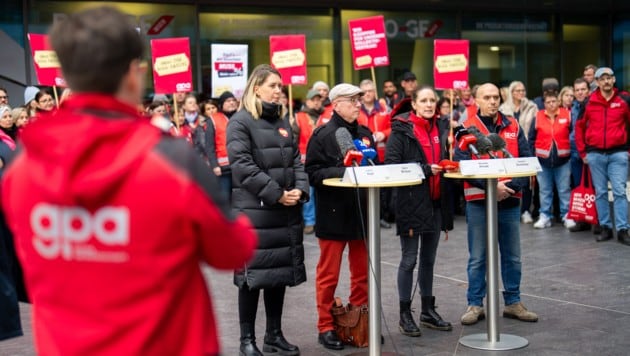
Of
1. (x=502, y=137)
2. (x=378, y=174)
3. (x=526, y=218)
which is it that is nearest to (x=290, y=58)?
(x=526, y=218)

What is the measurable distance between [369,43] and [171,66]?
2.81 metres

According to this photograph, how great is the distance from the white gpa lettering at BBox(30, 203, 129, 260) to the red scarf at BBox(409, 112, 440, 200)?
14.6ft

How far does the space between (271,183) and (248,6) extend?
36.1 ft

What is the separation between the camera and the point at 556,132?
1162 cm

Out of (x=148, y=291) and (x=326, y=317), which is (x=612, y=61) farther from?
(x=148, y=291)

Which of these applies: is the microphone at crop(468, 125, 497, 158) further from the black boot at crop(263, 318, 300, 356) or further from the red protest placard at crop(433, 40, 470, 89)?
the red protest placard at crop(433, 40, 470, 89)

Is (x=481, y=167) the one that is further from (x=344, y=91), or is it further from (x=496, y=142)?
(x=344, y=91)

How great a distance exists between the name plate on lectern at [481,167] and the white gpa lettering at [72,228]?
149 inches

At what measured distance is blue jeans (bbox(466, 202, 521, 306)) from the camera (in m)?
6.71

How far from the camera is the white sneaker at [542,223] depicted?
11680 millimetres

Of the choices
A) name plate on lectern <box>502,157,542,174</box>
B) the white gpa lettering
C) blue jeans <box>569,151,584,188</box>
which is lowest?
blue jeans <box>569,151,584,188</box>

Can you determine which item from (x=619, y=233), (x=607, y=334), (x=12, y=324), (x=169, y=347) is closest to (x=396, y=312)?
(x=607, y=334)

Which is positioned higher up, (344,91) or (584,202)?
(344,91)

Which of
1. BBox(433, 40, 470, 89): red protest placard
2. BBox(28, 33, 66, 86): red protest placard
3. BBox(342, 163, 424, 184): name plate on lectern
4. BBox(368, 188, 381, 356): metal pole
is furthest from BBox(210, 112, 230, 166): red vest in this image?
BBox(342, 163, 424, 184): name plate on lectern
